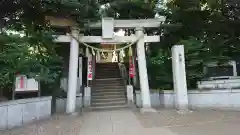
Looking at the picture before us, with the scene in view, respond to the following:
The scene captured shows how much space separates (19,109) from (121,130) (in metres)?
4.04

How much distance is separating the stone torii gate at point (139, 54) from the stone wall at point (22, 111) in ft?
4.73

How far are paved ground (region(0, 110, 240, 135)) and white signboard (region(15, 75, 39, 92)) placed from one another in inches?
63.9

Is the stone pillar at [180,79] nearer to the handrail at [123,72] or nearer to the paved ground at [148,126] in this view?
the paved ground at [148,126]

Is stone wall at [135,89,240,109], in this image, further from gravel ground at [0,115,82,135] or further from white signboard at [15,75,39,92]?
white signboard at [15,75,39,92]

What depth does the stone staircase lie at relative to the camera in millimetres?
13802

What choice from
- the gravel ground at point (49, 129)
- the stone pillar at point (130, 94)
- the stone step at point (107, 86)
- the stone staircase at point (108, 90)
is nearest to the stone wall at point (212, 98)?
the stone pillar at point (130, 94)

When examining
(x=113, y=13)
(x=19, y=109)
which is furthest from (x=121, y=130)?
(x=113, y=13)

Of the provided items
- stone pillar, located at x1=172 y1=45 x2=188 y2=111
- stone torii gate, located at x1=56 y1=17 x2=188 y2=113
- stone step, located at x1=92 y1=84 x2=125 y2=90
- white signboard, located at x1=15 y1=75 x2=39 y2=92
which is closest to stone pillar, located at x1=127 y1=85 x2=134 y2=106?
stone step, located at x1=92 y1=84 x2=125 y2=90

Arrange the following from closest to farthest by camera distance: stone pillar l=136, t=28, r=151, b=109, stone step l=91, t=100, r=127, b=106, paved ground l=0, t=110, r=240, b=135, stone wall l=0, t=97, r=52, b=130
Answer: paved ground l=0, t=110, r=240, b=135, stone wall l=0, t=97, r=52, b=130, stone pillar l=136, t=28, r=151, b=109, stone step l=91, t=100, r=127, b=106

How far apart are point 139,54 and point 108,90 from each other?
4210mm

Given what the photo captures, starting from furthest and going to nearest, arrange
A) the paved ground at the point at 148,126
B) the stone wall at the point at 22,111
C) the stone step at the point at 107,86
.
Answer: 1. the stone step at the point at 107,86
2. the stone wall at the point at 22,111
3. the paved ground at the point at 148,126

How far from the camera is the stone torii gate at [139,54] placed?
37.3 ft

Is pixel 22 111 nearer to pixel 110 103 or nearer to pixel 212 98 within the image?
pixel 110 103

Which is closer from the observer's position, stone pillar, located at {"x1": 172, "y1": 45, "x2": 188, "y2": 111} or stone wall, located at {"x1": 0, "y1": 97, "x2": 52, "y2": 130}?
stone wall, located at {"x1": 0, "y1": 97, "x2": 52, "y2": 130}
